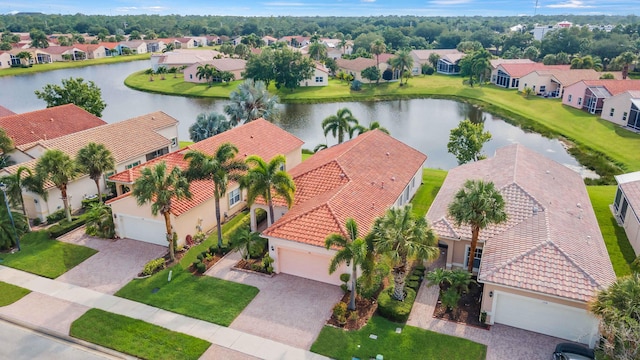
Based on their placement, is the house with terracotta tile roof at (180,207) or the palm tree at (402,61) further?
the palm tree at (402,61)

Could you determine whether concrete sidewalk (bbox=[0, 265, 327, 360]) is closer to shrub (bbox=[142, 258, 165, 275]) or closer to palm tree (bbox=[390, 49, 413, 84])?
shrub (bbox=[142, 258, 165, 275])

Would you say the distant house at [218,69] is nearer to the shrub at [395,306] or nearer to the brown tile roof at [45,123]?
the brown tile roof at [45,123]

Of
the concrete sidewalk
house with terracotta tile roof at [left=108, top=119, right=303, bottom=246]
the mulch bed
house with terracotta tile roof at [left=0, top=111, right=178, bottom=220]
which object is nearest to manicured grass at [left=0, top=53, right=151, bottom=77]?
house with terracotta tile roof at [left=0, top=111, right=178, bottom=220]

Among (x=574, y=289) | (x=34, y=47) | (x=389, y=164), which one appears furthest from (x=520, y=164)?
(x=34, y=47)

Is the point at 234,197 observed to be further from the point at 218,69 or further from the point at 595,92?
the point at 218,69

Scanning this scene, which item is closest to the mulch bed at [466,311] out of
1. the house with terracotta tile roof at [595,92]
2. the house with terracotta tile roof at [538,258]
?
the house with terracotta tile roof at [538,258]
